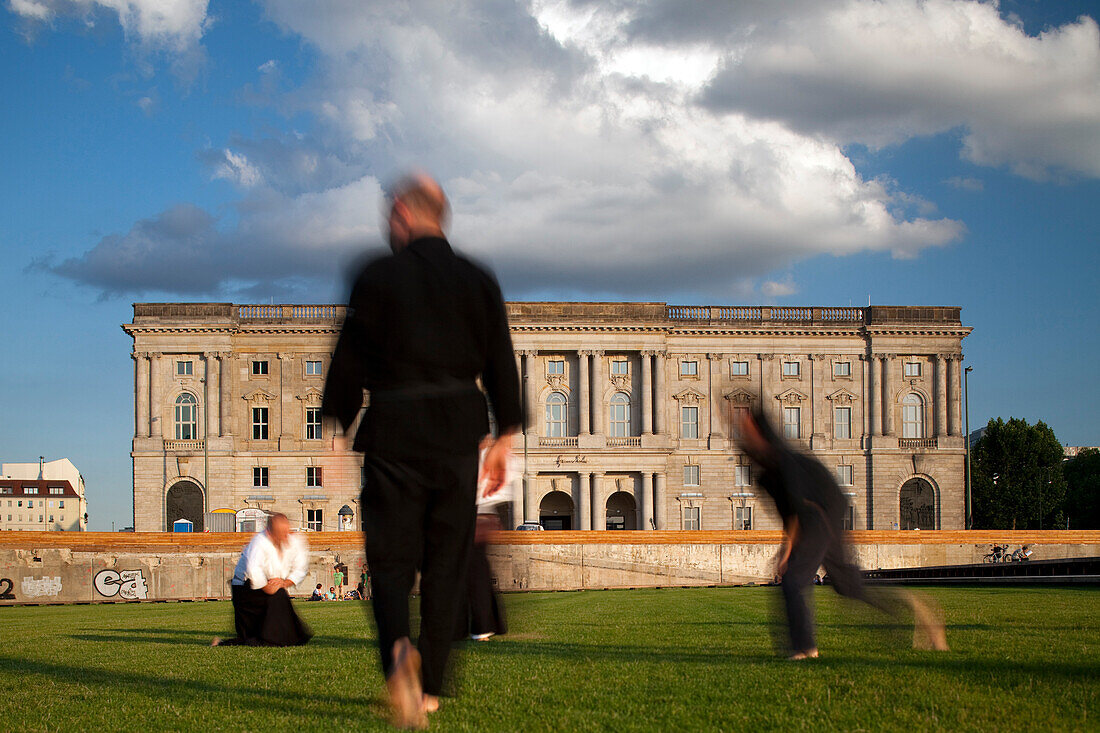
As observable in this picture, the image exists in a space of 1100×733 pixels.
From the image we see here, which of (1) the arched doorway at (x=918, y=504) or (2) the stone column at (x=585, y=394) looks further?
(1) the arched doorway at (x=918, y=504)

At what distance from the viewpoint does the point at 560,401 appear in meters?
72.2

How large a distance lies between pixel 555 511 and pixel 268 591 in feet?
208

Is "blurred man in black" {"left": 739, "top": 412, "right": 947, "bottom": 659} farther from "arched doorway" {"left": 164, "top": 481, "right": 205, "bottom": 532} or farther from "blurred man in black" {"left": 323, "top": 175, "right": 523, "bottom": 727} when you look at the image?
"arched doorway" {"left": 164, "top": 481, "right": 205, "bottom": 532}

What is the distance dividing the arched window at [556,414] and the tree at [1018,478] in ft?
106

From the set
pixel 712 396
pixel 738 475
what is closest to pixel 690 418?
pixel 712 396

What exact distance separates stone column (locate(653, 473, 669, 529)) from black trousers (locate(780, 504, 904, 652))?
63236mm

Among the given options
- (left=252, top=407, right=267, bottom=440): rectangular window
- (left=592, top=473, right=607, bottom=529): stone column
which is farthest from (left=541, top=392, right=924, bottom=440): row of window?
(left=252, top=407, right=267, bottom=440): rectangular window

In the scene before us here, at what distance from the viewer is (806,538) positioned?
725 centimetres

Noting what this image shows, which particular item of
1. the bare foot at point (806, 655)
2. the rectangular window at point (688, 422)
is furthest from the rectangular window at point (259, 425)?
the bare foot at point (806, 655)

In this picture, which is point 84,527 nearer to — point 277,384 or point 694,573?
point 277,384

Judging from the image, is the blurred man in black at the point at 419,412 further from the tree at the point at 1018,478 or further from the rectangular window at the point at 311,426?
the tree at the point at 1018,478

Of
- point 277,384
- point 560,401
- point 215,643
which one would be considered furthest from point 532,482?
point 215,643

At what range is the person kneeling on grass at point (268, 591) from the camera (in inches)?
386

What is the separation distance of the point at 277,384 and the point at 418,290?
68455 millimetres
